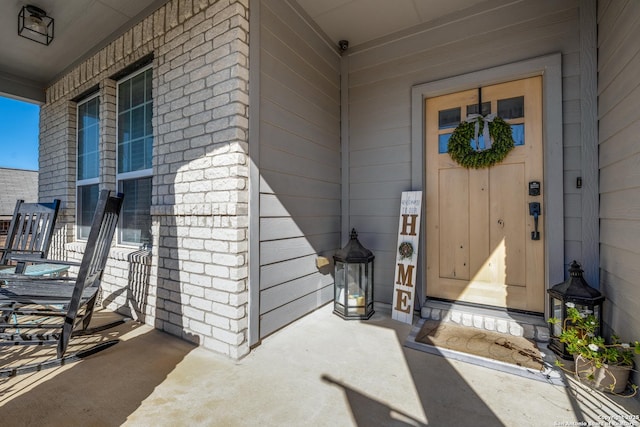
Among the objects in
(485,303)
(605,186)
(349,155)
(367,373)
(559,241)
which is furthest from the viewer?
(349,155)

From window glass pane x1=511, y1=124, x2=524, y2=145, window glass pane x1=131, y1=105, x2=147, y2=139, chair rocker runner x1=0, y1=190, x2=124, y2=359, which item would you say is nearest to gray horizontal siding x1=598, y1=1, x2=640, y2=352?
window glass pane x1=511, y1=124, x2=524, y2=145

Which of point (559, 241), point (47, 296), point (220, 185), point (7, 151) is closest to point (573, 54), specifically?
point (559, 241)

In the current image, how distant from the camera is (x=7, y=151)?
13148mm

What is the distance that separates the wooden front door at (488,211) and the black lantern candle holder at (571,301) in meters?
0.38

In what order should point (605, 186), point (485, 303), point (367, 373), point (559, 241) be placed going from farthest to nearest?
point (485, 303), point (559, 241), point (605, 186), point (367, 373)

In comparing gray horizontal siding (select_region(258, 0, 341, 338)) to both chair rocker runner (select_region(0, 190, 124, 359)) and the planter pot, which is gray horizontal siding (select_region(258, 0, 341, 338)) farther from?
the planter pot

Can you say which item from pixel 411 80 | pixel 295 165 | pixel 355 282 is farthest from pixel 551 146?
pixel 295 165

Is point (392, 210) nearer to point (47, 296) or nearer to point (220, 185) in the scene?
point (220, 185)

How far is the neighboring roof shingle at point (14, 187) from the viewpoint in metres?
10.2

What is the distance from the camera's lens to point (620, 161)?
188 cm

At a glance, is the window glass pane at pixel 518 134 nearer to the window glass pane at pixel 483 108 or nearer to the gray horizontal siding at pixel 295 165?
the window glass pane at pixel 483 108

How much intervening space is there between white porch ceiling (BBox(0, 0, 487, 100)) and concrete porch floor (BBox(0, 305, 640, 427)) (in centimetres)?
302

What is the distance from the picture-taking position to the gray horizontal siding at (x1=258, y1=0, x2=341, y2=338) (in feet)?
7.82

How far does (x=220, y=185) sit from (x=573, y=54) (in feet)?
9.86
